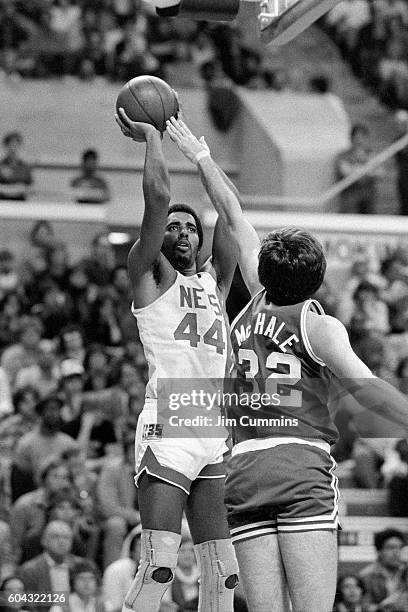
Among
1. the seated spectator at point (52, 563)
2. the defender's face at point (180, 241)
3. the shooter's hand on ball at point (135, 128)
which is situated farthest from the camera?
the seated spectator at point (52, 563)

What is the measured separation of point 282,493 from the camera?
166 inches

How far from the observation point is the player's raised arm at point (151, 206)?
5.09 meters

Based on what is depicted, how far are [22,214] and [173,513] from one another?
364 inches

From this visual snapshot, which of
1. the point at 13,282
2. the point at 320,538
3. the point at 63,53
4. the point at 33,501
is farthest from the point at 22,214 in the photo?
the point at 320,538

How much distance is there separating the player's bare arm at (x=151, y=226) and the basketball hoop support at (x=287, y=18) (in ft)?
3.97

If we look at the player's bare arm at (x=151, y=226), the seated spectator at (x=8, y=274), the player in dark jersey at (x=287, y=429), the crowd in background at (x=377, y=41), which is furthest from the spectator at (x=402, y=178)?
the player in dark jersey at (x=287, y=429)

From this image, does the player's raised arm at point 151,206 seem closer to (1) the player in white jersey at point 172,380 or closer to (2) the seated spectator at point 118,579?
(1) the player in white jersey at point 172,380

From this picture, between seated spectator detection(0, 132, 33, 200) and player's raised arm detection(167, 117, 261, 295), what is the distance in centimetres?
857

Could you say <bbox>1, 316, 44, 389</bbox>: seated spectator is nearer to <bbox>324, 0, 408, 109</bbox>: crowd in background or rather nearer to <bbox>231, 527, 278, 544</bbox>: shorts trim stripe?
<bbox>231, 527, 278, 544</bbox>: shorts trim stripe

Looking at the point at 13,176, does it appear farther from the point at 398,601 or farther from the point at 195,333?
the point at 195,333

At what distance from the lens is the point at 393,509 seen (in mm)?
9758

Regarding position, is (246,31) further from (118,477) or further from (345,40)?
(118,477)

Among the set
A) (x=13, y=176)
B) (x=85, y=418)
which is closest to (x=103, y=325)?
(x=85, y=418)

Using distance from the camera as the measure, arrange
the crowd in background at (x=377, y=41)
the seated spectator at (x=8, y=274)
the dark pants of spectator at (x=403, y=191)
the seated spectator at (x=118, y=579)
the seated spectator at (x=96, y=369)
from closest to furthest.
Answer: the seated spectator at (x=118, y=579) → the seated spectator at (x=96, y=369) → the seated spectator at (x=8, y=274) → the dark pants of spectator at (x=403, y=191) → the crowd in background at (x=377, y=41)
